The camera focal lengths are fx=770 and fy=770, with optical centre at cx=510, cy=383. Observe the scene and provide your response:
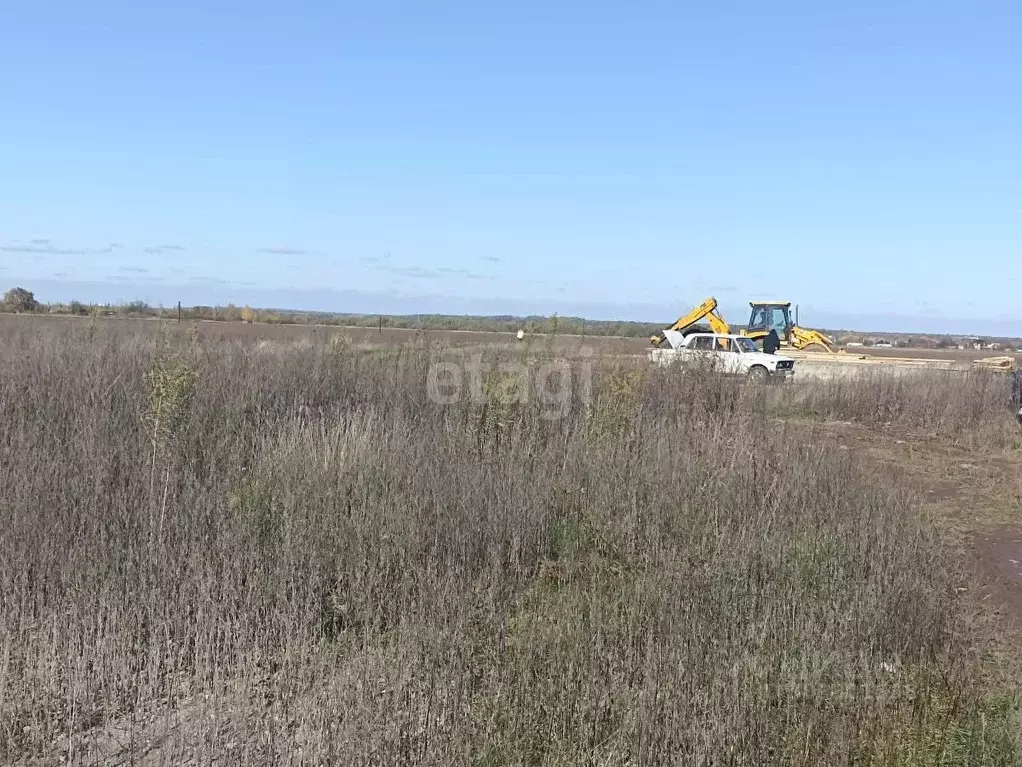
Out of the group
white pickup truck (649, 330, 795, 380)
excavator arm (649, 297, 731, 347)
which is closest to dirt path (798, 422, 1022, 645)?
white pickup truck (649, 330, 795, 380)

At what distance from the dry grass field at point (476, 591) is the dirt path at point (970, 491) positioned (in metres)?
0.07

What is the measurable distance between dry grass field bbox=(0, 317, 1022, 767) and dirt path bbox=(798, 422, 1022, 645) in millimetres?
71

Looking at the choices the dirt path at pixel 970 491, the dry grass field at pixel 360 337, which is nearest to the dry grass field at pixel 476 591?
the dirt path at pixel 970 491

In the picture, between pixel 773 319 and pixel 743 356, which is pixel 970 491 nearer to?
pixel 743 356

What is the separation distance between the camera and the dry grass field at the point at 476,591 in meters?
3.16

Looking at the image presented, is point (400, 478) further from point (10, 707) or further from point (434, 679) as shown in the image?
point (10, 707)

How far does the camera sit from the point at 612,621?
4.09 meters

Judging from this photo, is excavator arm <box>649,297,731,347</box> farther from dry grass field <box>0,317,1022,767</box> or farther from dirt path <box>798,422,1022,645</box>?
dry grass field <box>0,317,1022,767</box>

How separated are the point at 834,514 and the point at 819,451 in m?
2.35

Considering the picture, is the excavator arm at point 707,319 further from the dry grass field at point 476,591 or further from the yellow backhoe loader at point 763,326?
the dry grass field at point 476,591

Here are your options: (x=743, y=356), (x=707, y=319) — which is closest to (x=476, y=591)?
(x=743, y=356)

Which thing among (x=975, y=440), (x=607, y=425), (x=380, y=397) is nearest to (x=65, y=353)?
(x=380, y=397)

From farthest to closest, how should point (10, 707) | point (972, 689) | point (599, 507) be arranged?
1. point (599, 507)
2. point (972, 689)
3. point (10, 707)

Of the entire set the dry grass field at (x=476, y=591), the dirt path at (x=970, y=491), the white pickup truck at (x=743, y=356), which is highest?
the white pickup truck at (x=743, y=356)
